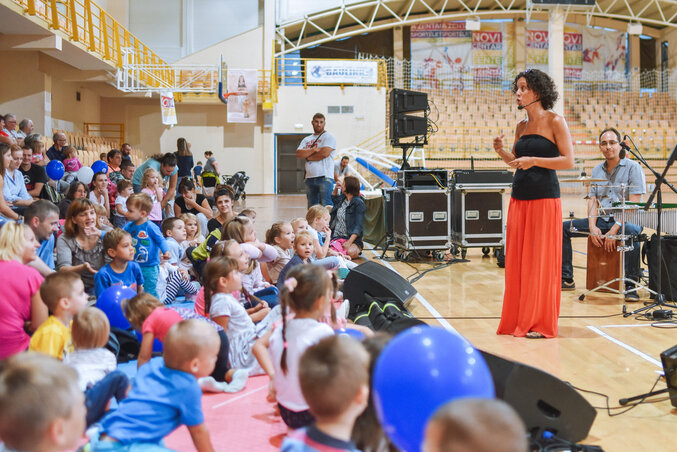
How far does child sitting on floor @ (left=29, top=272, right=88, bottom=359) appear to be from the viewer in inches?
111

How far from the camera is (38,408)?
149cm

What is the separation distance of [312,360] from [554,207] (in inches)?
117

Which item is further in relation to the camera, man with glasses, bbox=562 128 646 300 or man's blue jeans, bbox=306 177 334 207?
man's blue jeans, bbox=306 177 334 207

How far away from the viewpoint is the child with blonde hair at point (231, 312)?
3.49m

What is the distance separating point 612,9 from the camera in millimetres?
24219

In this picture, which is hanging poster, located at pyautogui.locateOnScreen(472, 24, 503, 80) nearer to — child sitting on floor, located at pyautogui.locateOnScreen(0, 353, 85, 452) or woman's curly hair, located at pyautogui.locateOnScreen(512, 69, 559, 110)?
woman's curly hair, located at pyautogui.locateOnScreen(512, 69, 559, 110)

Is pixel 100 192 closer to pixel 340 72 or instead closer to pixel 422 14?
pixel 340 72

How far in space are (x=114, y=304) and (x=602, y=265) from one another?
4.25 meters

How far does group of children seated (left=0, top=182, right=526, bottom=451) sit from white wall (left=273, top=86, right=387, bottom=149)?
15.7m

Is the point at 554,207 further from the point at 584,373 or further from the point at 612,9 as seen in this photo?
the point at 612,9

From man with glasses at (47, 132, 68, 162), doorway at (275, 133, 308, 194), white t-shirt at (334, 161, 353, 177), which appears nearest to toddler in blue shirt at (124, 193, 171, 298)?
man with glasses at (47, 132, 68, 162)

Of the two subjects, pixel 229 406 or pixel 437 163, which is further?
pixel 437 163

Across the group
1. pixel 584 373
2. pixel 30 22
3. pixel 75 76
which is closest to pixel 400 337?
pixel 584 373

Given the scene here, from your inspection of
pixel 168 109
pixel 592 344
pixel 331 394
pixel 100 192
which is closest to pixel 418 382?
pixel 331 394
